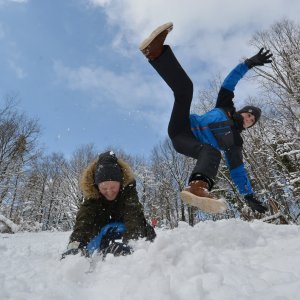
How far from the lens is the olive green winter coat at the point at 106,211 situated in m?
3.02

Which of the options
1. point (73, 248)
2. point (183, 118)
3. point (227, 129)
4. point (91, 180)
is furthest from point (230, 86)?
point (73, 248)

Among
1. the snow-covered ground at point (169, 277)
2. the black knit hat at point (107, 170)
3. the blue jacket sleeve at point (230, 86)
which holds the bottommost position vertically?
the snow-covered ground at point (169, 277)

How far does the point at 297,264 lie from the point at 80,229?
1.90 m

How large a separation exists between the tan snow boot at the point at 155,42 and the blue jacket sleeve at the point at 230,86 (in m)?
1.15

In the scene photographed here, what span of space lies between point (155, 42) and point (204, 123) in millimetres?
977

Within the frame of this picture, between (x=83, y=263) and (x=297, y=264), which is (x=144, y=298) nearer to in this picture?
(x=83, y=263)

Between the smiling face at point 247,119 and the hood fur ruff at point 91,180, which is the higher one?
the smiling face at point 247,119

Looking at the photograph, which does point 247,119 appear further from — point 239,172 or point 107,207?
point 107,207

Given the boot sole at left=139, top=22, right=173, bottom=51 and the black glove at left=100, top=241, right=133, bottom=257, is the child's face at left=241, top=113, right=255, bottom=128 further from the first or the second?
the black glove at left=100, top=241, right=133, bottom=257


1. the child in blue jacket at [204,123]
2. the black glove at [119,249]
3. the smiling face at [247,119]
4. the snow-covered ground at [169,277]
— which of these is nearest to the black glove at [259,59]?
the child in blue jacket at [204,123]

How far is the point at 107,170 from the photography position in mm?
3219

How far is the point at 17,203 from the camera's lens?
24641 mm

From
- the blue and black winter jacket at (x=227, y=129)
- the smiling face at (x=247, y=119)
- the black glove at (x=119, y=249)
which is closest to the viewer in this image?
the black glove at (x=119, y=249)

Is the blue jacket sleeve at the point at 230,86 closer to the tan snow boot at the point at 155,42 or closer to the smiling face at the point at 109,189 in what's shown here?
the tan snow boot at the point at 155,42
